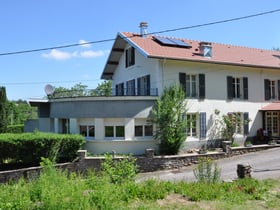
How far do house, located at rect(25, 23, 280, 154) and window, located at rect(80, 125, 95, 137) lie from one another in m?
0.07

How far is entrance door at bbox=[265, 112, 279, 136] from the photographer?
25469 millimetres

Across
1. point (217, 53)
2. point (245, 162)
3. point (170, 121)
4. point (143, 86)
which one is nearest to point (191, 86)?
point (143, 86)

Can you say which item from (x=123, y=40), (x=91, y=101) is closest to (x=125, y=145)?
(x=91, y=101)

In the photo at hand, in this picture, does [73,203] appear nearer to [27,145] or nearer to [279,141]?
[27,145]

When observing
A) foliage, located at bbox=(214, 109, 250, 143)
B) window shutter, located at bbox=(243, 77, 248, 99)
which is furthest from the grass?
window shutter, located at bbox=(243, 77, 248, 99)

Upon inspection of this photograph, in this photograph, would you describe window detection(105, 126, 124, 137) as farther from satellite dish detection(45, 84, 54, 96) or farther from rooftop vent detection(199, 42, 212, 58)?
rooftop vent detection(199, 42, 212, 58)

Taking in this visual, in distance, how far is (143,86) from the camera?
23109 millimetres

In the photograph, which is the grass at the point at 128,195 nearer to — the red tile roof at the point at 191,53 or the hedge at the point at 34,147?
the hedge at the point at 34,147

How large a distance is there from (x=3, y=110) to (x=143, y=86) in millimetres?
12731

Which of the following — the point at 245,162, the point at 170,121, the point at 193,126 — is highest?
the point at 170,121

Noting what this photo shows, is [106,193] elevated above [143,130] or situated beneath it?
situated beneath

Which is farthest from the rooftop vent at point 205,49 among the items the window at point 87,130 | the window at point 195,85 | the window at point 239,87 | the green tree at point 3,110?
the green tree at point 3,110

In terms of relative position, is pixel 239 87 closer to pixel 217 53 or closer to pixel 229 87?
pixel 229 87

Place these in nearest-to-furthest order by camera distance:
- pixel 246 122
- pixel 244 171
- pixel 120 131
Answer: pixel 244 171, pixel 120 131, pixel 246 122
